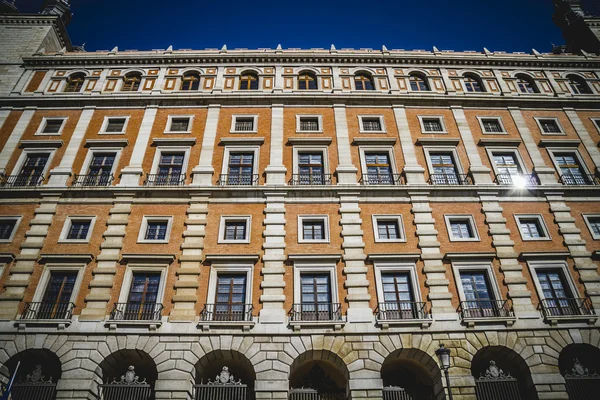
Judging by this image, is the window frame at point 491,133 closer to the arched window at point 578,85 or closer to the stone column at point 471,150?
the stone column at point 471,150

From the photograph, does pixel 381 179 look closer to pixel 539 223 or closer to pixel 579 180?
pixel 539 223

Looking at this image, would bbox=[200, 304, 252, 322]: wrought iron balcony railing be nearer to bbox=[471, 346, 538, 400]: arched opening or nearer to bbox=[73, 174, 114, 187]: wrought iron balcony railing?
bbox=[73, 174, 114, 187]: wrought iron balcony railing

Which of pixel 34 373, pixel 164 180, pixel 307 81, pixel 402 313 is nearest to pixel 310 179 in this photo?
pixel 164 180

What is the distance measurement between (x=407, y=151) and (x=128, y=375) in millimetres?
19935

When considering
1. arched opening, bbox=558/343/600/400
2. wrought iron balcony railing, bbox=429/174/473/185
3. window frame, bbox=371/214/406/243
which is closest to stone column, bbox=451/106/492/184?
wrought iron balcony railing, bbox=429/174/473/185

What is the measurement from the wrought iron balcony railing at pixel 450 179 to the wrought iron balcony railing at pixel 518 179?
6.15ft

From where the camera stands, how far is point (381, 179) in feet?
80.2

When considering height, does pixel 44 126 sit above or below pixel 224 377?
above

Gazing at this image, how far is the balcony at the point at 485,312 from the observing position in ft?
62.2

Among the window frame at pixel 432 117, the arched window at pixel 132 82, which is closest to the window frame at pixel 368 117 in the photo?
the window frame at pixel 432 117

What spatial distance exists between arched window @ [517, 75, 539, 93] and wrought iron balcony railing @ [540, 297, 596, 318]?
57.3 ft

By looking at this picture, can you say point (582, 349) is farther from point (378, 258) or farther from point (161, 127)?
point (161, 127)

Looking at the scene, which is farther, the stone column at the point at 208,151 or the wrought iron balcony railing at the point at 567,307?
the stone column at the point at 208,151

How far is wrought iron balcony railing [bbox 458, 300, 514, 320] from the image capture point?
1930 centimetres
